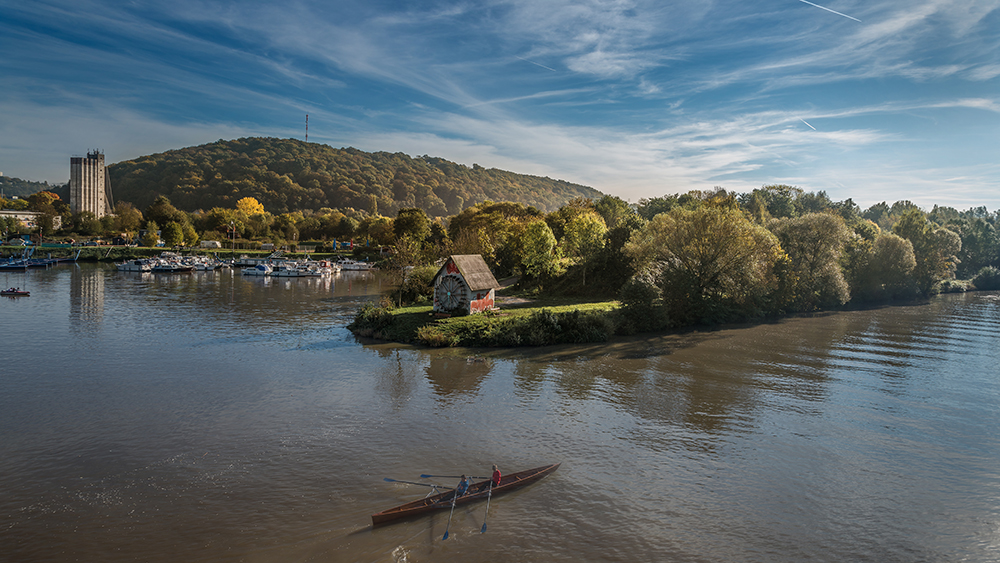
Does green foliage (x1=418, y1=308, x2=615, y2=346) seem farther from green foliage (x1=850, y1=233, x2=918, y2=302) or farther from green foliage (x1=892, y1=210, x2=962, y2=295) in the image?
green foliage (x1=892, y1=210, x2=962, y2=295)

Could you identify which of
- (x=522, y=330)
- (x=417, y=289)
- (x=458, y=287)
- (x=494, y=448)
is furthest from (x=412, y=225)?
(x=494, y=448)

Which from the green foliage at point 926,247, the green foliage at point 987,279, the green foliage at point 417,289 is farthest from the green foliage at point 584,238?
the green foliage at point 987,279

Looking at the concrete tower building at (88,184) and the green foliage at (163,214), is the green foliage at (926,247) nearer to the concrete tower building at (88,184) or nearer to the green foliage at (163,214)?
the green foliage at (163,214)

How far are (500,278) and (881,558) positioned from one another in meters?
51.9

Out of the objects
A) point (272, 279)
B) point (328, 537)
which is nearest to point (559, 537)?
point (328, 537)

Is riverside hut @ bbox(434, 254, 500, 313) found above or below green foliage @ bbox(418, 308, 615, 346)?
above

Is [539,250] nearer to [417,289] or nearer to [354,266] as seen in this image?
[417,289]

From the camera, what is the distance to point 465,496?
14.0 metres

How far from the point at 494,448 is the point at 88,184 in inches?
7651

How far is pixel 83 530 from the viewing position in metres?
12.9

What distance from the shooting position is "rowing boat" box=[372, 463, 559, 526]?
1321cm

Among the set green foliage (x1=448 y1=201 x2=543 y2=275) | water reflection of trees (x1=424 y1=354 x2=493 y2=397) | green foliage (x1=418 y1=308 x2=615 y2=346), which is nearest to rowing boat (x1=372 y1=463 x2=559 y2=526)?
water reflection of trees (x1=424 y1=354 x2=493 y2=397)

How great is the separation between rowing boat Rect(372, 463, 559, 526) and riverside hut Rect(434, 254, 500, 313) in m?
20.4

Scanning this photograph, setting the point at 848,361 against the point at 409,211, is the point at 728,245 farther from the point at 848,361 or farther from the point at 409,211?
the point at 409,211
